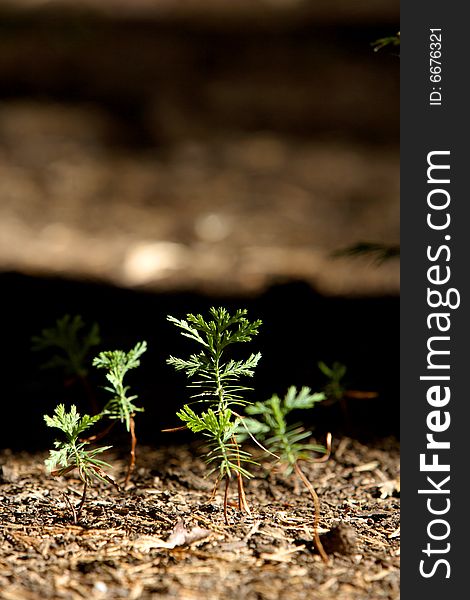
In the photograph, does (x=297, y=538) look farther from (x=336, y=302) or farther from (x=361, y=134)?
(x=361, y=134)

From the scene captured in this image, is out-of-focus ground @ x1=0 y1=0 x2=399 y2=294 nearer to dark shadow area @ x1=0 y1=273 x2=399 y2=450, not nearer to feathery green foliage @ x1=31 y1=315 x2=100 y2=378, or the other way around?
dark shadow area @ x1=0 y1=273 x2=399 y2=450

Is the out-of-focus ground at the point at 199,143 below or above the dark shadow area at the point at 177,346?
above

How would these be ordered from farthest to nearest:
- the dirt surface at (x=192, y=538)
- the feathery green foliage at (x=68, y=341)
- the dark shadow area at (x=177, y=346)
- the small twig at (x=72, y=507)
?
the dark shadow area at (x=177, y=346), the feathery green foliage at (x=68, y=341), the small twig at (x=72, y=507), the dirt surface at (x=192, y=538)

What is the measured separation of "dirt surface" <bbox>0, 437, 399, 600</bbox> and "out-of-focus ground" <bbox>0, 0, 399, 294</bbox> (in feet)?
5.81

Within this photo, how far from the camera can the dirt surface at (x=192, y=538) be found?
1562 mm

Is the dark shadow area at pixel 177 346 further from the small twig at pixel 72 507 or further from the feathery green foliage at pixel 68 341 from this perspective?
the small twig at pixel 72 507

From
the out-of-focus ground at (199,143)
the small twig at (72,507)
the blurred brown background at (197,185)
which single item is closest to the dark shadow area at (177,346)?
the blurred brown background at (197,185)

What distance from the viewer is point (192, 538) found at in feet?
5.71

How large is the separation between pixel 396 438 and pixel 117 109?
4946 millimetres

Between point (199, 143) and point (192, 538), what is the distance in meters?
5.04

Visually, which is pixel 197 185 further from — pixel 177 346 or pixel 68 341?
pixel 68 341

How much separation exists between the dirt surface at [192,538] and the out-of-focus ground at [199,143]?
1.77m

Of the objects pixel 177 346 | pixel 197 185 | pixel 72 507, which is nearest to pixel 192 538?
pixel 72 507

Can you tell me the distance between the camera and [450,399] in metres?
2.04
